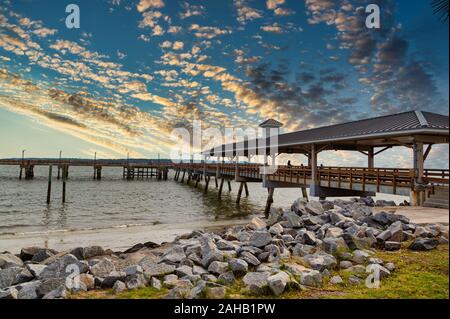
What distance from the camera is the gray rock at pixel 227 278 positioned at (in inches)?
247

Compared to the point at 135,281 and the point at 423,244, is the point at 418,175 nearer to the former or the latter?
the point at 423,244

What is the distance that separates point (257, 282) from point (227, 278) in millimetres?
746

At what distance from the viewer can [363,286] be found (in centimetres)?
595

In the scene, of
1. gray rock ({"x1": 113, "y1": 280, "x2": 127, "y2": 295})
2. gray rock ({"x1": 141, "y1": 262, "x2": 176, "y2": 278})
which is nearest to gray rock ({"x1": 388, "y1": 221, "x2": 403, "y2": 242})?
gray rock ({"x1": 141, "y1": 262, "x2": 176, "y2": 278})

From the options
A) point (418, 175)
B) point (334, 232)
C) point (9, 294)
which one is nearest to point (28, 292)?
point (9, 294)

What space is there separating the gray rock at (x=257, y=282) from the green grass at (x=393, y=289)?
119 mm

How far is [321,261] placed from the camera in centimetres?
702

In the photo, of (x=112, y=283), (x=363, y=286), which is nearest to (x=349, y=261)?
(x=363, y=286)

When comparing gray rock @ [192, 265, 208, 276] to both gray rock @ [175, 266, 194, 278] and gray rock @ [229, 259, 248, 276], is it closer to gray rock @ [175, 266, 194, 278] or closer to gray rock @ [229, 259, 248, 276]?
gray rock @ [175, 266, 194, 278]

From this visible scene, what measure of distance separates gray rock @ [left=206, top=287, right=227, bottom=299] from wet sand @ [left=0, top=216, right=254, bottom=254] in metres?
8.84

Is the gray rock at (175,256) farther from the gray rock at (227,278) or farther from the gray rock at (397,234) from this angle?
the gray rock at (397,234)
